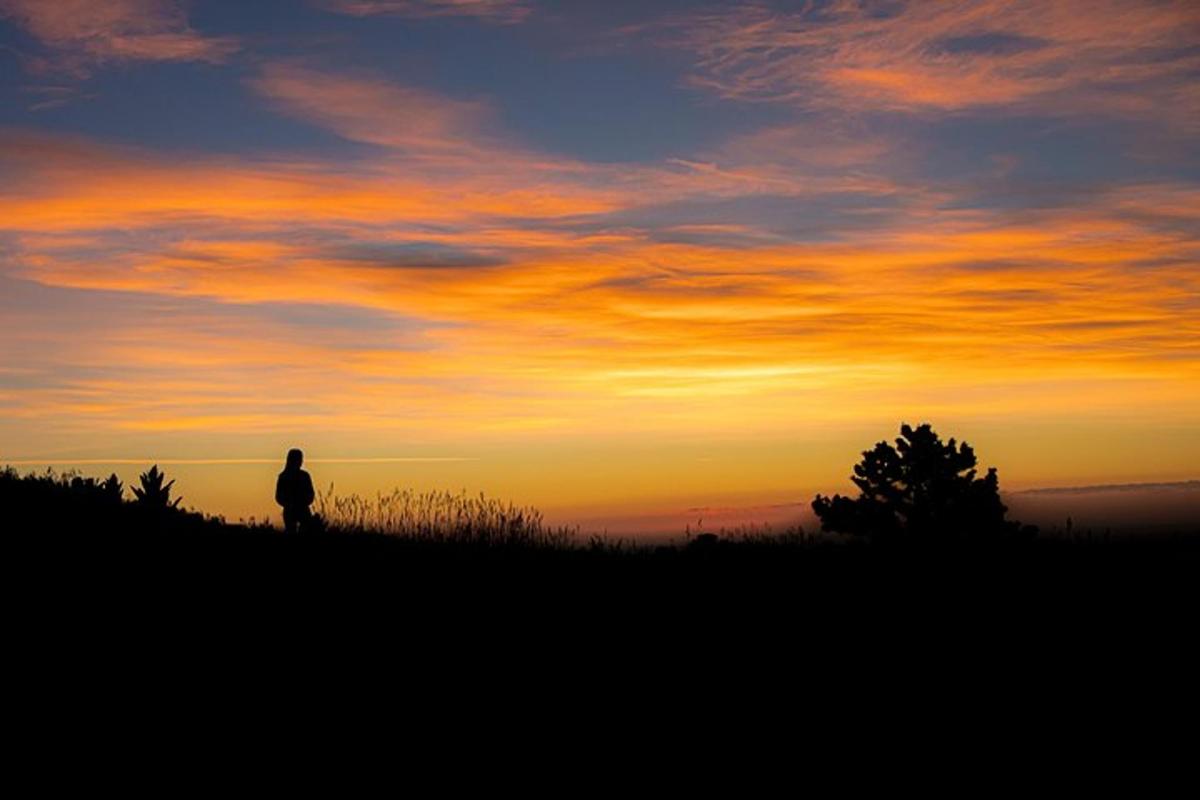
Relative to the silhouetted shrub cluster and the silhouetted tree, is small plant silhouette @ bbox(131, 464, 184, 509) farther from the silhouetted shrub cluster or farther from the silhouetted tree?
the silhouetted tree

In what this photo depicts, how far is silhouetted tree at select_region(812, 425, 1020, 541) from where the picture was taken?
20.5 meters

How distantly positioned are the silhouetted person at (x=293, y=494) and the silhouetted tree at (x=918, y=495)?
29.2 feet

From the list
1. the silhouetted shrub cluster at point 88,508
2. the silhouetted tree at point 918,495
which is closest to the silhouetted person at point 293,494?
the silhouetted shrub cluster at point 88,508

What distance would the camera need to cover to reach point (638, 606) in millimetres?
12633

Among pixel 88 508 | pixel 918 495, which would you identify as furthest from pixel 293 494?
pixel 918 495

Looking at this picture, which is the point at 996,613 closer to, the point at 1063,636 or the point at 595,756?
the point at 1063,636

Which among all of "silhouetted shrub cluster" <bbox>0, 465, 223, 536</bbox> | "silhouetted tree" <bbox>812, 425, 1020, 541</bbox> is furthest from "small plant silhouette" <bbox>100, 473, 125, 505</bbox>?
"silhouetted tree" <bbox>812, 425, 1020, 541</bbox>

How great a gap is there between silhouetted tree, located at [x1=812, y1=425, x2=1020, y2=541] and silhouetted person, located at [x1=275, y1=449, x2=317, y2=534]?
8.91 metres

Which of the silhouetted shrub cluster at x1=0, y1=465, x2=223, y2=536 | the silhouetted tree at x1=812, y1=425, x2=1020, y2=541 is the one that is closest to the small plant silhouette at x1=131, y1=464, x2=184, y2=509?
the silhouetted shrub cluster at x1=0, y1=465, x2=223, y2=536

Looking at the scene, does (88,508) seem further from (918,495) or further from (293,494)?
(918,495)

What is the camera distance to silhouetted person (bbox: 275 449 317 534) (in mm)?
19719

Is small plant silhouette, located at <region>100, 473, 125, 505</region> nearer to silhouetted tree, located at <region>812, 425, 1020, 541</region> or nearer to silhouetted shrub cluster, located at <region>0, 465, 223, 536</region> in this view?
silhouetted shrub cluster, located at <region>0, 465, 223, 536</region>

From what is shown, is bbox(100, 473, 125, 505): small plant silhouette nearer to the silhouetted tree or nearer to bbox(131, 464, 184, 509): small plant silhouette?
bbox(131, 464, 184, 509): small plant silhouette

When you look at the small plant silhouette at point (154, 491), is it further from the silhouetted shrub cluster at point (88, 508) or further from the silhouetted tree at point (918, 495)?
the silhouetted tree at point (918, 495)
